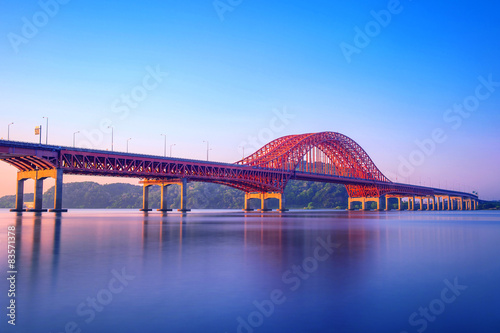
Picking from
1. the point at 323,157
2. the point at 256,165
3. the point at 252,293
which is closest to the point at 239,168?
the point at 256,165

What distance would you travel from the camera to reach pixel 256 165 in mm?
119000

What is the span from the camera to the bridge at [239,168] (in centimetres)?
7181

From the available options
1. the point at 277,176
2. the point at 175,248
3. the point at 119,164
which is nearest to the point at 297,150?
the point at 277,176

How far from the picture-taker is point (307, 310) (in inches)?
298

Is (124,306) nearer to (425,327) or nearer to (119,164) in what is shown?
(425,327)

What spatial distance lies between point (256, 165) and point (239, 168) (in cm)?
1298

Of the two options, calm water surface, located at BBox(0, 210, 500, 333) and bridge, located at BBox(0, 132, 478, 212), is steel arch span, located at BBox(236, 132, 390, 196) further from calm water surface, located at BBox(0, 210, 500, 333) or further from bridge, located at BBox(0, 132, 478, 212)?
calm water surface, located at BBox(0, 210, 500, 333)

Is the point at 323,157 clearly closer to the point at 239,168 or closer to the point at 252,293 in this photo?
the point at 239,168

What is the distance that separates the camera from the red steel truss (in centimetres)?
7250

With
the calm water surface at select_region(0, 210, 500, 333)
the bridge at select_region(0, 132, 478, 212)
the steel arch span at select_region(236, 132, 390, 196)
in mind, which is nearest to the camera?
the calm water surface at select_region(0, 210, 500, 333)

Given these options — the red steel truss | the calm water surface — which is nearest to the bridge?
the red steel truss

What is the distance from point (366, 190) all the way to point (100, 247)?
514 feet

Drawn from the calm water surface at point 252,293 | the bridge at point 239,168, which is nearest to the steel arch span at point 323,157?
the bridge at point 239,168

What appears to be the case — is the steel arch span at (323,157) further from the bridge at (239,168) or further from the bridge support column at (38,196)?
the bridge support column at (38,196)
